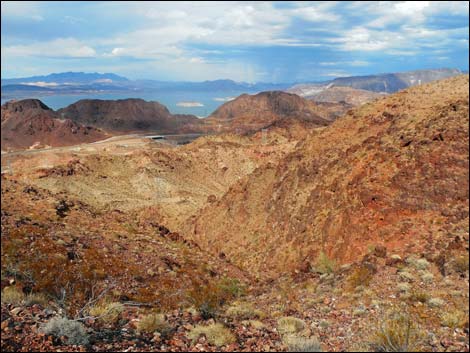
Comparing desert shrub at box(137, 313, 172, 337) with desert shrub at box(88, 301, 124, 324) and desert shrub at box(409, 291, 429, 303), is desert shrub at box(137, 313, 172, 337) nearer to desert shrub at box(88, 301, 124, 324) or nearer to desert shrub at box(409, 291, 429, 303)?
desert shrub at box(88, 301, 124, 324)

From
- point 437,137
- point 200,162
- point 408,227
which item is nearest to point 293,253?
point 408,227

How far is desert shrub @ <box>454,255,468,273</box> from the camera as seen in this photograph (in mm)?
10516

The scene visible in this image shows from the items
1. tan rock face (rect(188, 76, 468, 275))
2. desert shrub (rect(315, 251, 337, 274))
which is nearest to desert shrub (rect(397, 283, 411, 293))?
tan rock face (rect(188, 76, 468, 275))

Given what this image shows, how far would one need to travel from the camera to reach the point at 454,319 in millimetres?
8039

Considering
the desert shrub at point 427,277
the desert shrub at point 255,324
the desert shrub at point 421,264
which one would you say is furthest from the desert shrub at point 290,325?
the desert shrub at point 421,264

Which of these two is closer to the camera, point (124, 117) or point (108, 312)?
point (108, 312)

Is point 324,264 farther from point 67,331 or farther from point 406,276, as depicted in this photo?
point 67,331

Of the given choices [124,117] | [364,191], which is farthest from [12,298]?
[124,117]

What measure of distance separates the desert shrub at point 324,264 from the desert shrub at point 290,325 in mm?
6209

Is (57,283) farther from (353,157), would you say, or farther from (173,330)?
(353,157)

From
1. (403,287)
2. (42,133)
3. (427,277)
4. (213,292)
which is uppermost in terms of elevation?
(42,133)

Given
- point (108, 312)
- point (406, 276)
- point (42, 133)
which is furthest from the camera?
point (42, 133)

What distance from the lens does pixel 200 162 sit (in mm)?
59469

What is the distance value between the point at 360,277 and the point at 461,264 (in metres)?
2.70
